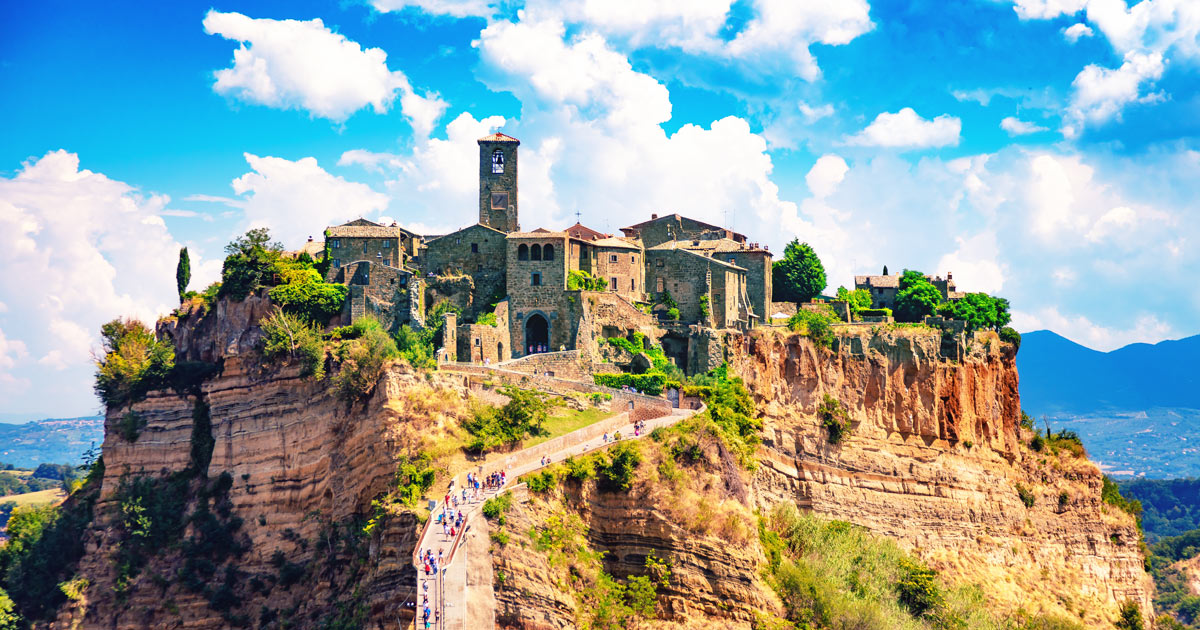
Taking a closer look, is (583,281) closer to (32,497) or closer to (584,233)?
(584,233)

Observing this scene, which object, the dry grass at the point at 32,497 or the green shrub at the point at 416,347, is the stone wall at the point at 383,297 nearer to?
the green shrub at the point at 416,347

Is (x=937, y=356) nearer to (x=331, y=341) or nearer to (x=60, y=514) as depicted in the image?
(x=331, y=341)

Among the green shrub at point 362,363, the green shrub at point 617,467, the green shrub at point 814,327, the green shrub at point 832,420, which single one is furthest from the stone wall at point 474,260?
the green shrub at point 832,420

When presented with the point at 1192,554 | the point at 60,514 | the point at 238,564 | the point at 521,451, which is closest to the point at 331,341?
the point at 238,564

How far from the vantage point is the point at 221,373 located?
62.6 metres

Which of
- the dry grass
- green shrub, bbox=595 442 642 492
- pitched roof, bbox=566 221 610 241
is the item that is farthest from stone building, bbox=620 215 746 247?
the dry grass

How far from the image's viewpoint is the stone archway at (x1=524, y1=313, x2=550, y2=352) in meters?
63.7

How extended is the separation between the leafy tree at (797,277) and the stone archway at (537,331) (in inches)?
825

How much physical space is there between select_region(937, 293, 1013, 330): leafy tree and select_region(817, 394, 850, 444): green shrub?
1561cm

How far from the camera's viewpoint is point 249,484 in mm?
59094

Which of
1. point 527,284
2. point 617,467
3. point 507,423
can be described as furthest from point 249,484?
point 617,467

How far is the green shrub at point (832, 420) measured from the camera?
67188 millimetres

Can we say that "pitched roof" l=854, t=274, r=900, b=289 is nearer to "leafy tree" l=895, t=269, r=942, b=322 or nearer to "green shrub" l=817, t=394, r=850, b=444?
"leafy tree" l=895, t=269, r=942, b=322

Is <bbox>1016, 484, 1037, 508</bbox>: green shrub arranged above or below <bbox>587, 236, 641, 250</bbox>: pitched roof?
below
